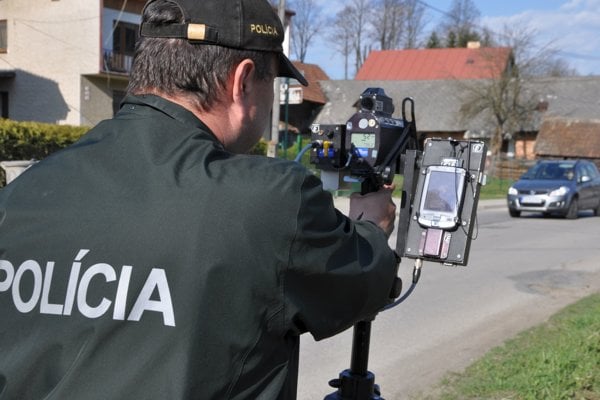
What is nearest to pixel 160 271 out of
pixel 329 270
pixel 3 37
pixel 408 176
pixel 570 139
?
pixel 329 270

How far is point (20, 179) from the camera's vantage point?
1.59 metres

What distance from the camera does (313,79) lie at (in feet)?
172

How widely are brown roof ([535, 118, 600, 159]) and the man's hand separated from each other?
42.6m

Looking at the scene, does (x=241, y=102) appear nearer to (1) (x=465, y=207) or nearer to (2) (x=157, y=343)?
(2) (x=157, y=343)

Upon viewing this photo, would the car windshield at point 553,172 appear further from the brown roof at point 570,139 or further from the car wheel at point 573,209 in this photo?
the brown roof at point 570,139

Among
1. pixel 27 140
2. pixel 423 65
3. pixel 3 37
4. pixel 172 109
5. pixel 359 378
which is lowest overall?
pixel 27 140

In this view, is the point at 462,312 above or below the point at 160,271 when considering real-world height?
below

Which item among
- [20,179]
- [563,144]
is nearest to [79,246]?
[20,179]

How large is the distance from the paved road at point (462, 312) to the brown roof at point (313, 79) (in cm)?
3317

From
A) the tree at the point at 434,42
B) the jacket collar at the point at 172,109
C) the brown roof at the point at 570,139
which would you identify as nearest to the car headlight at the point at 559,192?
the jacket collar at the point at 172,109

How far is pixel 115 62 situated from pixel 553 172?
60.7 ft

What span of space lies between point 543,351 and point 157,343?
163 inches

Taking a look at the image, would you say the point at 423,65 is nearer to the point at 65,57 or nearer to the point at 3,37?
the point at 65,57

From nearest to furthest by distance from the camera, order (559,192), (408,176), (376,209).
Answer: (376,209) < (408,176) < (559,192)
